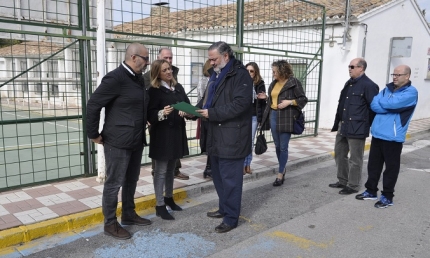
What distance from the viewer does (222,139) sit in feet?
12.3

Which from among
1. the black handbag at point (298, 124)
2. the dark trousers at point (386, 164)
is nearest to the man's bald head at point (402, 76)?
the dark trousers at point (386, 164)

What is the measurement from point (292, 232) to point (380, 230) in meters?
1.01

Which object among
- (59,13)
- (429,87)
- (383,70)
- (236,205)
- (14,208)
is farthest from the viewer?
(429,87)

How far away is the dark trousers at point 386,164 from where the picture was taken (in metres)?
4.67

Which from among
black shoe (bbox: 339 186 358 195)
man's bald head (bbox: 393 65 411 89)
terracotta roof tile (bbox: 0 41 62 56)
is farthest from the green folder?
black shoe (bbox: 339 186 358 195)

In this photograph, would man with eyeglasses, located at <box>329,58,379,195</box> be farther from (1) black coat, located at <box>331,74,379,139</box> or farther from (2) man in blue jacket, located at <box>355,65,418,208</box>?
(2) man in blue jacket, located at <box>355,65,418,208</box>

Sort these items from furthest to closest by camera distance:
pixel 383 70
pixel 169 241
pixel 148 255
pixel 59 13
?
pixel 383 70, pixel 59 13, pixel 169 241, pixel 148 255

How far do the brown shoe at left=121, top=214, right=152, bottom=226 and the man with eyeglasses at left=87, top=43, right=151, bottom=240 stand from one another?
31 centimetres

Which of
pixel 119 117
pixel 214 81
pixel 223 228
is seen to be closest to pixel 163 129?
pixel 119 117

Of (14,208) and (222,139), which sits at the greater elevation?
(222,139)

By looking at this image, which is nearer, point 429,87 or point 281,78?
point 281,78

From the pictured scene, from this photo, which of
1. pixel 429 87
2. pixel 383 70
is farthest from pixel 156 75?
A: pixel 429 87

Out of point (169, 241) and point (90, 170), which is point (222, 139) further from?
point (90, 170)

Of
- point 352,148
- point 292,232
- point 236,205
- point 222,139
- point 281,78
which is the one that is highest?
point 281,78
